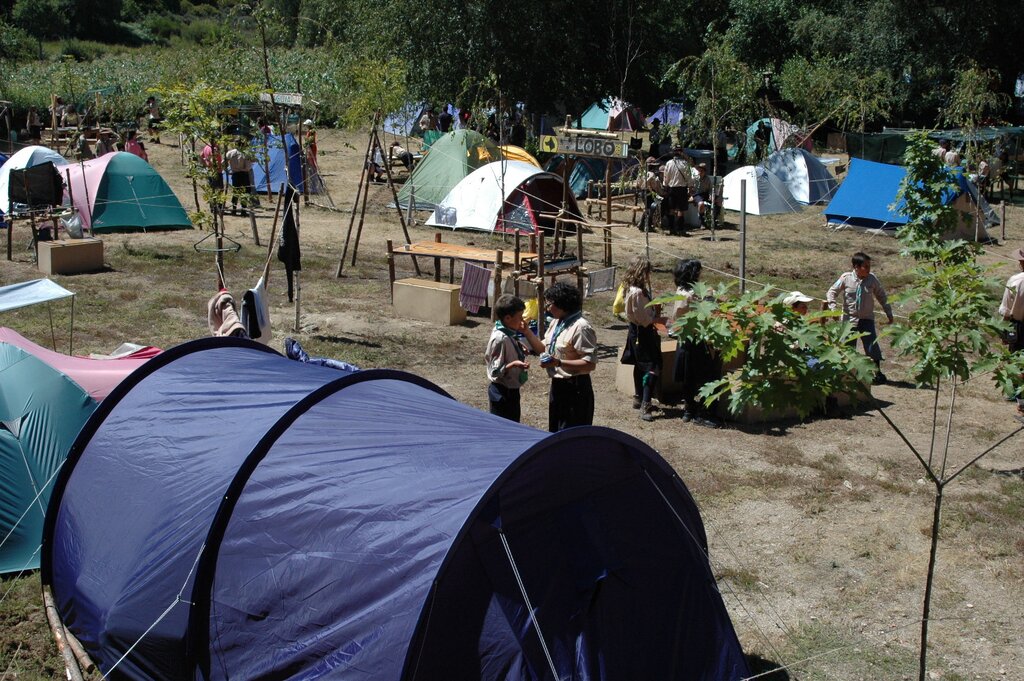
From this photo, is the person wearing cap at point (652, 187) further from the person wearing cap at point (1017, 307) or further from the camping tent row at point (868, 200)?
the person wearing cap at point (1017, 307)

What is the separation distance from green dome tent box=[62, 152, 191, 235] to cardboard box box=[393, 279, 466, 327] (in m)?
7.32

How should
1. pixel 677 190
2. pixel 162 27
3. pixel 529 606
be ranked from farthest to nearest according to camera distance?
1. pixel 162 27
2. pixel 677 190
3. pixel 529 606

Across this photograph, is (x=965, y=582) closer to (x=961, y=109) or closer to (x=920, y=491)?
(x=920, y=491)

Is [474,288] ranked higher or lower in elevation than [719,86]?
lower

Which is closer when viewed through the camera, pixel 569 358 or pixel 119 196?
pixel 569 358

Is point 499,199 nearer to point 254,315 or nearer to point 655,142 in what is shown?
point 655,142

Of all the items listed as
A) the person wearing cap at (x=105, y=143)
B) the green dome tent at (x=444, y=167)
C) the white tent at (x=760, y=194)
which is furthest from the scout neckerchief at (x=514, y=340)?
the person wearing cap at (x=105, y=143)

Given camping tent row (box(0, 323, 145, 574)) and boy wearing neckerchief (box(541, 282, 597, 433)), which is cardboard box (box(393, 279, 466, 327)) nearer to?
boy wearing neckerchief (box(541, 282, 597, 433))

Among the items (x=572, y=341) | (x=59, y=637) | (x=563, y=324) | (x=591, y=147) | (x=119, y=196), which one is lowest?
(x=59, y=637)

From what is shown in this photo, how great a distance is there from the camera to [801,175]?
23797 mm

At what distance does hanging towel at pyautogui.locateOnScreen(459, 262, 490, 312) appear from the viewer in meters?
13.2

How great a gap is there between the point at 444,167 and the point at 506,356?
50.5 ft

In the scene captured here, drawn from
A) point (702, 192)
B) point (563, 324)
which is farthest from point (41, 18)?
point (563, 324)

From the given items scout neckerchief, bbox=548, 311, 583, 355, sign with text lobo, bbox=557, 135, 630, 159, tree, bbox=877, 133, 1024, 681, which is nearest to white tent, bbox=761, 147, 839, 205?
sign with text lobo, bbox=557, 135, 630, 159
